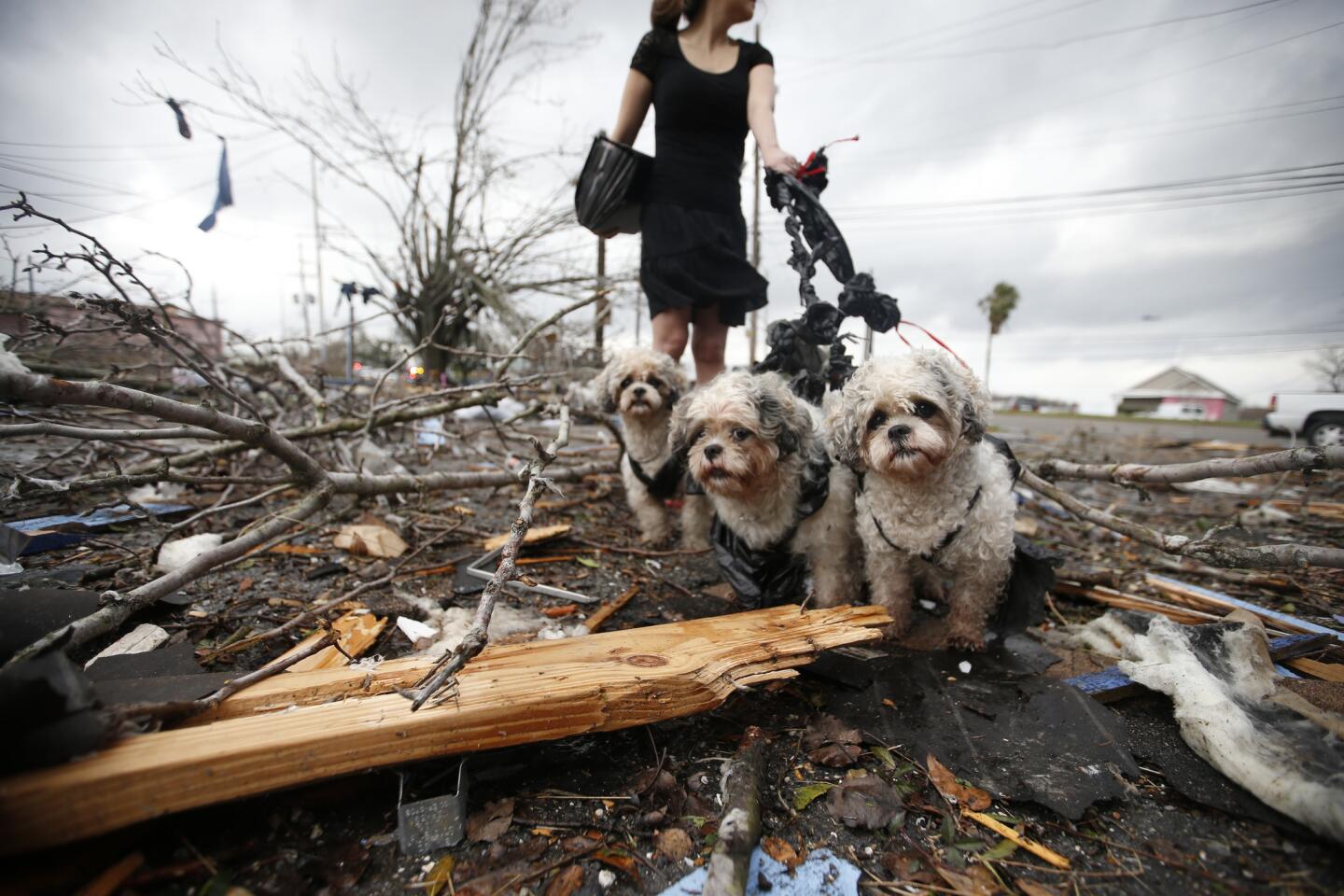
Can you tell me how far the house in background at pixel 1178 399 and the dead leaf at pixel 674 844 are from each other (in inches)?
2607

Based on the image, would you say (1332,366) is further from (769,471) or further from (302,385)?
(302,385)

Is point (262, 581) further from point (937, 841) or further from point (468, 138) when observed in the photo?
point (468, 138)

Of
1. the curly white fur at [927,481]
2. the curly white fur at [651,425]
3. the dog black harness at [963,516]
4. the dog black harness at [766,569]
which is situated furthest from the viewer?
the curly white fur at [651,425]

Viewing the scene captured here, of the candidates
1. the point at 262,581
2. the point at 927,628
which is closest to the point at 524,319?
the point at 262,581

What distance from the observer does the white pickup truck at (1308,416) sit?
371 inches

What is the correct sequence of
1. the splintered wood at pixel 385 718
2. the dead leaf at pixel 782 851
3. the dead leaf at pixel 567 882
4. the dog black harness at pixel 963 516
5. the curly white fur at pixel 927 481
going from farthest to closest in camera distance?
the dog black harness at pixel 963 516
the curly white fur at pixel 927 481
the dead leaf at pixel 782 851
the dead leaf at pixel 567 882
the splintered wood at pixel 385 718

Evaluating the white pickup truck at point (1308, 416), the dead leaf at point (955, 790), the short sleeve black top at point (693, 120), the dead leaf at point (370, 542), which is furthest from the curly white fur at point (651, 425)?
the white pickup truck at point (1308, 416)

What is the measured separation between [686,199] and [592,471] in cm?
284

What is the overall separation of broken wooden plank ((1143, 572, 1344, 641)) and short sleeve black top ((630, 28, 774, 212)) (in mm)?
4136

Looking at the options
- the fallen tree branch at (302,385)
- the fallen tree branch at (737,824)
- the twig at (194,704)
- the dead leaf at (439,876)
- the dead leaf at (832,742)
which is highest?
the fallen tree branch at (302,385)

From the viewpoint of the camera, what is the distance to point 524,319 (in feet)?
37.8

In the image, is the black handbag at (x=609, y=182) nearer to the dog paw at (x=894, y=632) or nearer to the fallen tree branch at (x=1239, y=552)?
the dog paw at (x=894, y=632)

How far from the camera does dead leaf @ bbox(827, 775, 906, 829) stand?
5.66ft

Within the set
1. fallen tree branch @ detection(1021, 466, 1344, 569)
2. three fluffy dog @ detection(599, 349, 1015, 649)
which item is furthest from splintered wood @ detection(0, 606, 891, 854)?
fallen tree branch @ detection(1021, 466, 1344, 569)
